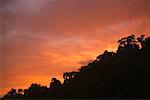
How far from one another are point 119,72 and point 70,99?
9527 millimetres

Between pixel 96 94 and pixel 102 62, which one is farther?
pixel 102 62

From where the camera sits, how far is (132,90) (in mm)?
42188

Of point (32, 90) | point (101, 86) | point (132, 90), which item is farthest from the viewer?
point (32, 90)

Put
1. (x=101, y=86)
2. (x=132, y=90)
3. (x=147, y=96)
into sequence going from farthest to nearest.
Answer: (x=101, y=86)
(x=132, y=90)
(x=147, y=96)

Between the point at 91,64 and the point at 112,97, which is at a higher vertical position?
the point at 91,64

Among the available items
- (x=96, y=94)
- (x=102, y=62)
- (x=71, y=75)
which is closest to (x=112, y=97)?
(x=96, y=94)

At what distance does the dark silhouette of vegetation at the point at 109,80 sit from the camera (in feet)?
143

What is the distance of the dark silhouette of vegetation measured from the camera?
4353 centimetres

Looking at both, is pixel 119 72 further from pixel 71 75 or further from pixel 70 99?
pixel 71 75

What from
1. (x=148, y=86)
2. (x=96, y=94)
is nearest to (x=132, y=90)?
(x=148, y=86)

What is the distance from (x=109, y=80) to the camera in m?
46.8

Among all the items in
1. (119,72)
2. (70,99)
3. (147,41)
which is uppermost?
(147,41)

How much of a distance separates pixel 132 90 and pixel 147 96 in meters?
4.17

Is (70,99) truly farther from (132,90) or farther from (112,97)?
(132,90)
